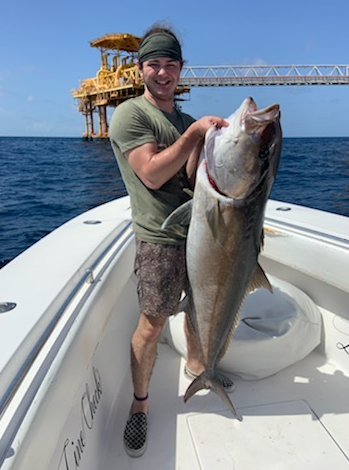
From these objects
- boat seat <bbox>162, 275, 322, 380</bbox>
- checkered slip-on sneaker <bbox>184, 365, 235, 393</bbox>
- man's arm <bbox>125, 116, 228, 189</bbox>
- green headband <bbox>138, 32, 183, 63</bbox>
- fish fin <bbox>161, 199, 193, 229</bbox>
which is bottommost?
checkered slip-on sneaker <bbox>184, 365, 235, 393</bbox>

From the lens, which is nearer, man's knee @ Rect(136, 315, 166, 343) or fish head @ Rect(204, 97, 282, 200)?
fish head @ Rect(204, 97, 282, 200)

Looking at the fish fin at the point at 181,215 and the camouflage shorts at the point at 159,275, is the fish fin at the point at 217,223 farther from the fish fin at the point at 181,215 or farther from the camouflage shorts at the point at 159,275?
the camouflage shorts at the point at 159,275

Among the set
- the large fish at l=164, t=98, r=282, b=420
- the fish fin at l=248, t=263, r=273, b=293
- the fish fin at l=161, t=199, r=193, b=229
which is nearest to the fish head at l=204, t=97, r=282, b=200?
the large fish at l=164, t=98, r=282, b=420

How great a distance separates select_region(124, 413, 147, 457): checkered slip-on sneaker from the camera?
2164 millimetres

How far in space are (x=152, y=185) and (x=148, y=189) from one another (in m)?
0.19

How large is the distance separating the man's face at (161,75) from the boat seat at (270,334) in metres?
1.65

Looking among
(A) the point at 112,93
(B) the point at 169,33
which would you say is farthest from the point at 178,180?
(A) the point at 112,93

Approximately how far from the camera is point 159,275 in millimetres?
2139

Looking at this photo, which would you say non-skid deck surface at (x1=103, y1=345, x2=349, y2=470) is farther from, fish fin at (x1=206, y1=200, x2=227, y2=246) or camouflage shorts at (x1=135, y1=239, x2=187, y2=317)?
fish fin at (x1=206, y1=200, x2=227, y2=246)

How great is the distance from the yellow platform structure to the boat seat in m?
35.2

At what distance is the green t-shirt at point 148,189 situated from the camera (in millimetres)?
1917

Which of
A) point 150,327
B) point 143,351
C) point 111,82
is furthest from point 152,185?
point 111,82

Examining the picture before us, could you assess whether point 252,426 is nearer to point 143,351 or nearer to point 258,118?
point 143,351

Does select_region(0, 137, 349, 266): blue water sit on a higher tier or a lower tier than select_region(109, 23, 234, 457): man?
lower
